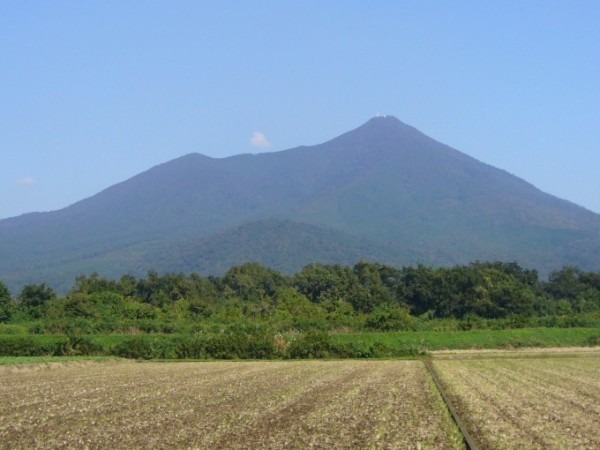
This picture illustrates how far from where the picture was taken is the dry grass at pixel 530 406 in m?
14.6

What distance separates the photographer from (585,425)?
16.1 metres

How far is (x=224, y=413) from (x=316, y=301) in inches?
3203

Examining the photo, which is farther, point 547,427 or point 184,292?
point 184,292

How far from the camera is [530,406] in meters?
19.2

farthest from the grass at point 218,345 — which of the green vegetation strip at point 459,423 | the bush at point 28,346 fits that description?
the green vegetation strip at point 459,423

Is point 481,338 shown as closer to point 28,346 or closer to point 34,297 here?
point 28,346

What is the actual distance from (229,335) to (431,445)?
1509 inches

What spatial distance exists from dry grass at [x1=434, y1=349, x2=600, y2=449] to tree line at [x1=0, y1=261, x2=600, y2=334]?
33.0 meters

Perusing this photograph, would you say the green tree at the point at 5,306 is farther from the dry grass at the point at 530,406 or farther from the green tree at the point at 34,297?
the dry grass at the point at 530,406

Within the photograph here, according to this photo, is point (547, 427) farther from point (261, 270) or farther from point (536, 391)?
point (261, 270)

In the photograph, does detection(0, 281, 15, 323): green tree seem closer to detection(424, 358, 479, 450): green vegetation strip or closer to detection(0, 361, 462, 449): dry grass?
detection(0, 361, 462, 449): dry grass

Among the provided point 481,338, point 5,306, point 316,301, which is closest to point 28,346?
point 5,306

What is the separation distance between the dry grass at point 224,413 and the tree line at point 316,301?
3320cm

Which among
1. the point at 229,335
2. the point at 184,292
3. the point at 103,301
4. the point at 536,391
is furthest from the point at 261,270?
the point at 536,391
